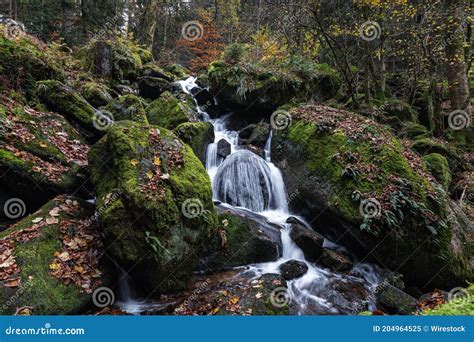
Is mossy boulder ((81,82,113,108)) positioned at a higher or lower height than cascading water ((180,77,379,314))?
higher

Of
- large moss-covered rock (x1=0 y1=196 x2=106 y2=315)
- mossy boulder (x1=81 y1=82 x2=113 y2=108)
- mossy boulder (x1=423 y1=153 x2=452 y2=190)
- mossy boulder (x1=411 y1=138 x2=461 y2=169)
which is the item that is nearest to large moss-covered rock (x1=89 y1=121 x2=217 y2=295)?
large moss-covered rock (x1=0 y1=196 x2=106 y2=315)

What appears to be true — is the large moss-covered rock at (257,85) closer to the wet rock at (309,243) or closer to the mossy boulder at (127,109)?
the mossy boulder at (127,109)

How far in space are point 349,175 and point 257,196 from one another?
8.87 ft

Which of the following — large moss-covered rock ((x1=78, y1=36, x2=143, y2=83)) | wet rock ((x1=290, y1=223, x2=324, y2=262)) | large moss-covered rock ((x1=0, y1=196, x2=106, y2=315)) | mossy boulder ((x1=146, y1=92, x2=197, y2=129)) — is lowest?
wet rock ((x1=290, y1=223, x2=324, y2=262))

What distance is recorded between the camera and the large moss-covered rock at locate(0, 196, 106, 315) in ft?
15.7

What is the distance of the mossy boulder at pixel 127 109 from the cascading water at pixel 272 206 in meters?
2.58

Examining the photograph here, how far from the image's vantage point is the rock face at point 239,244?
7.14m

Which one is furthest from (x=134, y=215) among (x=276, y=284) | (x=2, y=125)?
(x=2, y=125)

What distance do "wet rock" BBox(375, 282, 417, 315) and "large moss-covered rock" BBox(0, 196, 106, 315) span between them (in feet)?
18.1

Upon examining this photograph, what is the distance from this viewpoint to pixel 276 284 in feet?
19.7

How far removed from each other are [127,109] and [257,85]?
19.8 feet

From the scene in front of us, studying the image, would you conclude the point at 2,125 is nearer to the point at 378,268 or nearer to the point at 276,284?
the point at 276,284

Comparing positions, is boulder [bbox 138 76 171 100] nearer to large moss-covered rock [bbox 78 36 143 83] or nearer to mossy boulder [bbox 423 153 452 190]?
large moss-covered rock [bbox 78 36 143 83]

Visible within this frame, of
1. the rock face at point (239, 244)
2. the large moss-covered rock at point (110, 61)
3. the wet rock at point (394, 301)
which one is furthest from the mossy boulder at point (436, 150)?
the large moss-covered rock at point (110, 61)
